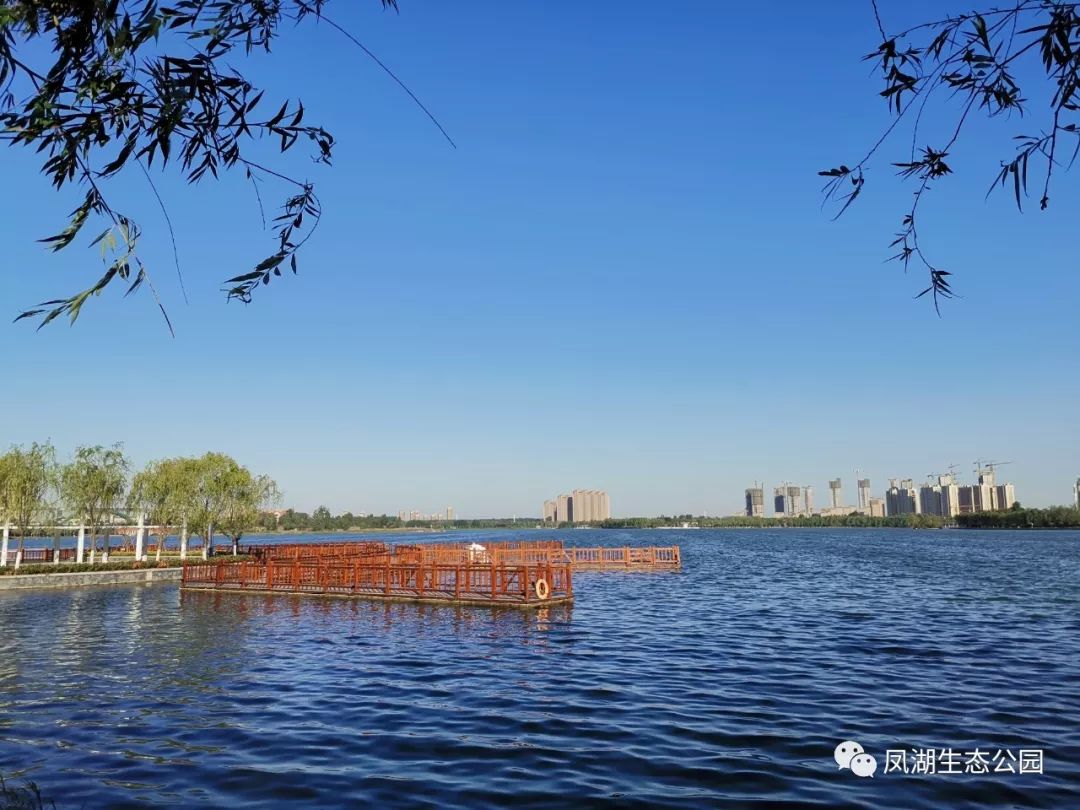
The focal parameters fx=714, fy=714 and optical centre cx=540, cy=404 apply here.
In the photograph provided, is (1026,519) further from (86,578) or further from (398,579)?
(86,578)

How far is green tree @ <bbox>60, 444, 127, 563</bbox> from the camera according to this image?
45.0m

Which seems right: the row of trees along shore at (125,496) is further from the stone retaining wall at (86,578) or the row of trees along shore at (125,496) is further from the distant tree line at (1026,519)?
the distant tree line at (1026,519)

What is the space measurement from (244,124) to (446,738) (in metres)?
9.58

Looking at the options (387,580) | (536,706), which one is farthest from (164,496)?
(536,706)

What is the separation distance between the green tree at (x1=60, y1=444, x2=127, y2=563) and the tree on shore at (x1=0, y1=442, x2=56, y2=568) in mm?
1203

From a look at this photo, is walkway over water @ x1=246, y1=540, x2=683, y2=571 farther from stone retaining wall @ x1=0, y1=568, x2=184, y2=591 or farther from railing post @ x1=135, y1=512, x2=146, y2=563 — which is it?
railing post @ x1=135, y1=512, x2=146, y2=563

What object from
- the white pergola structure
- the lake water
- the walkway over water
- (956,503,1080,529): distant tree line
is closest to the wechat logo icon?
the lake water

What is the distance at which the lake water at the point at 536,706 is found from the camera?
8.93 m

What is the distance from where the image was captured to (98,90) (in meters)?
4.00

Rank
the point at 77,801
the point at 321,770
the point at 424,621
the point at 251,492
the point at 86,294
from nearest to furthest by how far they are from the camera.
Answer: the point at 86,294, the point at 77,801, the point at 321,770, the point at 424,621, the point at 251,492

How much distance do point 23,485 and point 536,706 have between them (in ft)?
137

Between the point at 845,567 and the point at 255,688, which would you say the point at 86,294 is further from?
the point at 845,567

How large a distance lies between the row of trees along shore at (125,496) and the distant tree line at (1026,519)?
580 ft

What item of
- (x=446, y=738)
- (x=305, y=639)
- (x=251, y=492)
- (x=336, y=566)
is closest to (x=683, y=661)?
(x=446, y=738)
